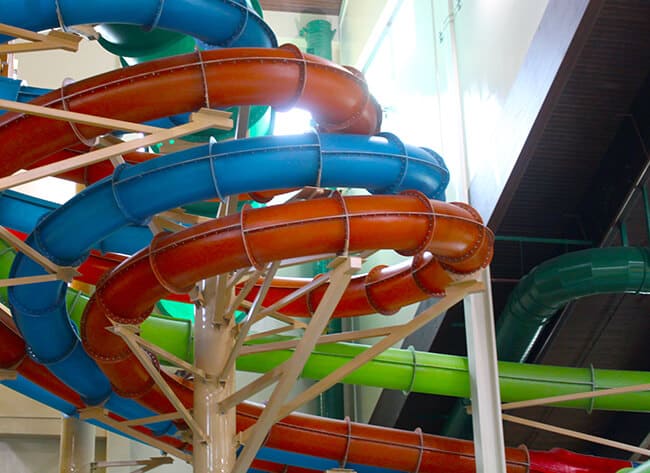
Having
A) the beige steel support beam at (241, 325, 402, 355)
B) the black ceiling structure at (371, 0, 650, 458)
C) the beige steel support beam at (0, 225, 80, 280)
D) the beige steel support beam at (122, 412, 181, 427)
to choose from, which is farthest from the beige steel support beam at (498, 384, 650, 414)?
the beige steel support beam at (0, 225, 80, 280)

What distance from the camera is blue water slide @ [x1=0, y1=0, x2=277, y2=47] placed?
6.21 meters

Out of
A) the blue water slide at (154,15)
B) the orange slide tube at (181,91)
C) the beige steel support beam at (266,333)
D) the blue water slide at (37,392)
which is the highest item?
the blue water slide at (154,15)

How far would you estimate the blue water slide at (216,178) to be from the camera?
684 centimetres

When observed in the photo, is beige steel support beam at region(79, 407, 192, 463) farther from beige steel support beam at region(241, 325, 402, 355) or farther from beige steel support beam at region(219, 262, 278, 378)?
beige steel support beam at region(241, 325, 402, 355)

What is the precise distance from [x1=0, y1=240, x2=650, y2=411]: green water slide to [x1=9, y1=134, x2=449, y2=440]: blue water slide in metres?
2.87

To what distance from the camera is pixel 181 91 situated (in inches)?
258

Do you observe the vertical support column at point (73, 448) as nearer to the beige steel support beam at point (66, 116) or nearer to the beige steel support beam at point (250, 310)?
the beige steel support beam at point (250, 310)

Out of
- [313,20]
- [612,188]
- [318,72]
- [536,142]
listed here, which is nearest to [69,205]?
[318,72]

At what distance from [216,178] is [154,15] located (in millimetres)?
1295

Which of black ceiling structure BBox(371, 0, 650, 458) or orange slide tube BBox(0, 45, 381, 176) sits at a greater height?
black ceiling structure BBox(371, 0, 650, 458)

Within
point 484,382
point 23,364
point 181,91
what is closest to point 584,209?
point 484,382

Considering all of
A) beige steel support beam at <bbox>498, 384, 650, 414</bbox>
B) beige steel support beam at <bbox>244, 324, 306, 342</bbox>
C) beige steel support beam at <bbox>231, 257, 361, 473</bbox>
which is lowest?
beige steel support beam at <bbox>231, 257, 361, 473</bbox>

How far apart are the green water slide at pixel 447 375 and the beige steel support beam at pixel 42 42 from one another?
14.5ft

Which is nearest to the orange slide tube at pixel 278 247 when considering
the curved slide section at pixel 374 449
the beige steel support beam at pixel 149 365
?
the beige steel support beam at pixel 149 365
